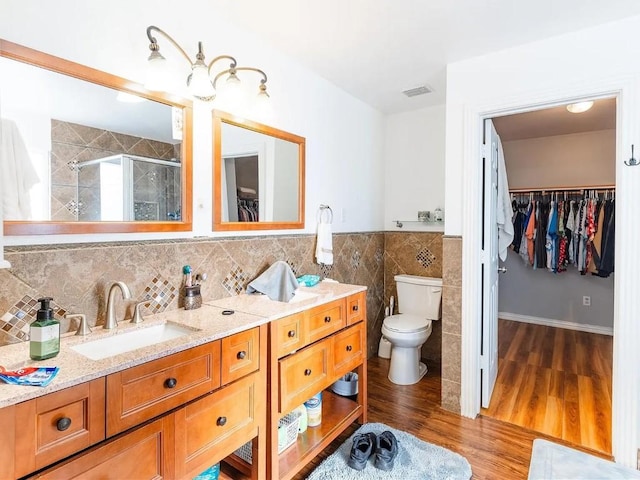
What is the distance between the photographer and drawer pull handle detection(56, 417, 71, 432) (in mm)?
958

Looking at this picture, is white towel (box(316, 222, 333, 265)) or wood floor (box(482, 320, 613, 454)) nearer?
wood floor (box(482, 320, 613, 454))

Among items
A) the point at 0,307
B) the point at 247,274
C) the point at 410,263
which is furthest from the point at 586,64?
the point at 0,307

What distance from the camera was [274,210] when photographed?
2.32 m

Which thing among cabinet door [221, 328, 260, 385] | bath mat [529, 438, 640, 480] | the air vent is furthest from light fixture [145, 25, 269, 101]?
bath mat [529, 438, 640, 480]

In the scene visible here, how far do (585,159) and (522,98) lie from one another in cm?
274

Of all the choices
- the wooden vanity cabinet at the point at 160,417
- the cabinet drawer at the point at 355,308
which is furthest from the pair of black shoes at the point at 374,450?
the cabinet drawer at the point at 355,308

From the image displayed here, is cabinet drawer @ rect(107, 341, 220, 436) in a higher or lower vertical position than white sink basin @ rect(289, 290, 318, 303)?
lower

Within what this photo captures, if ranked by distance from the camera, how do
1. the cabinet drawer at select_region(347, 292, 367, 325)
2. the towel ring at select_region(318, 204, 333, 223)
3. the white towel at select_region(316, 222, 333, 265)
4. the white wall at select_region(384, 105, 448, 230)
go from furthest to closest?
the white wall at select_region(384, 105, 448, 230)
the towel ring at select_region(318, 204, 333, 223)
the white towel at select_region(316, 222, 333, 265)
the cabinet drawer at select_region(347, 292, 367, 325)

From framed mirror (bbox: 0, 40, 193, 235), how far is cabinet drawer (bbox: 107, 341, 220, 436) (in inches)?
25.5

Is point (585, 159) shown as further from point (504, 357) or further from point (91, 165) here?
point (91, 165)

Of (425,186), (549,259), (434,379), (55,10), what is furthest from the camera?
(549,259)

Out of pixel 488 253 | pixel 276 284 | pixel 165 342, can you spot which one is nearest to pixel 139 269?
pixel 165 342

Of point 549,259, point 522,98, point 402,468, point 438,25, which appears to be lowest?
point 402,468

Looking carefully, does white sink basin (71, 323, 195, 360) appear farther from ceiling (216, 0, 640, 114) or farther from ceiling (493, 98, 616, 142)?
ceiling (493, 98, 616, 142)
